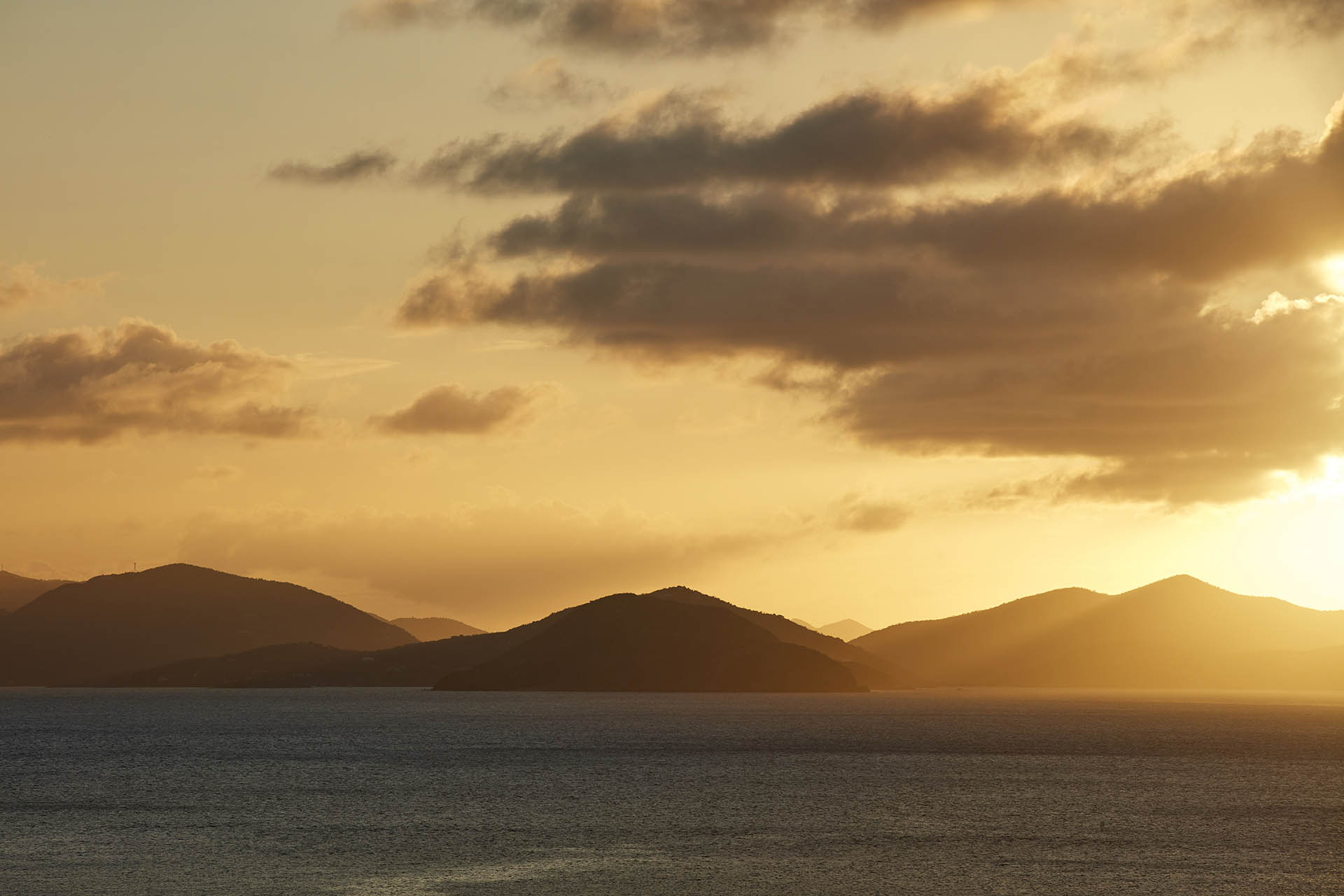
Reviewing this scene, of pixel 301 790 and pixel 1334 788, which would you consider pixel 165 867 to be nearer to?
pixel 301 790

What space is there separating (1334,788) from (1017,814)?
200 ft

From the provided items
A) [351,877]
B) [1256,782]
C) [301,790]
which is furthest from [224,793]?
[1256,782]

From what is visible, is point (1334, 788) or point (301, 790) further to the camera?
point (1334, 788)

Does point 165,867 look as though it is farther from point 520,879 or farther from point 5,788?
point 5,788

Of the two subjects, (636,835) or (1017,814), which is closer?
(636,835)

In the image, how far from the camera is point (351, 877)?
9488 centimetres

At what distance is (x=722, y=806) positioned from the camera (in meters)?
143

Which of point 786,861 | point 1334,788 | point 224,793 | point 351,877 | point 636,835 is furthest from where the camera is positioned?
point 1334,788

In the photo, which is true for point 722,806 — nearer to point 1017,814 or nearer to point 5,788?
point 1017,814

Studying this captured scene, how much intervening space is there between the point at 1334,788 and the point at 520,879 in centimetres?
12199

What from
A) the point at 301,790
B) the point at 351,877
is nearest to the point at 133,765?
the point at 301,790

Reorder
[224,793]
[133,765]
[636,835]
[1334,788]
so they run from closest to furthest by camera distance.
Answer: [636,835] < [224,793] < [1334,788] < [133,765]

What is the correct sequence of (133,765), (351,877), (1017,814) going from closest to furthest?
(351,877), (1017,814), (133,765)

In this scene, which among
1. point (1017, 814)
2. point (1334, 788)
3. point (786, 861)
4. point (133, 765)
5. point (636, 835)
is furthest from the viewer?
point (133, 765)
